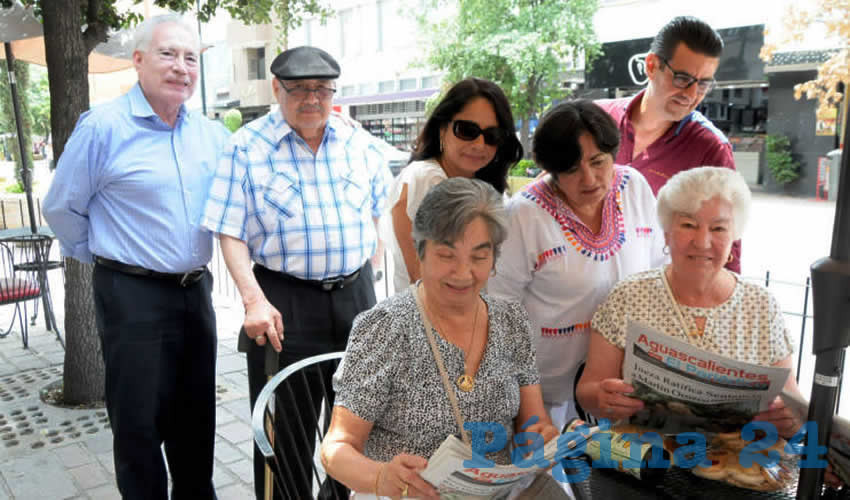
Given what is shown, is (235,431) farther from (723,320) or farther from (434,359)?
(723,320)

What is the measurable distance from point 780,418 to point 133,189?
2184 mm

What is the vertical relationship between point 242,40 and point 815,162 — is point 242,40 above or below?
above

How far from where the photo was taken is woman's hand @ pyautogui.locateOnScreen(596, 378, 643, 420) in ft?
5.37

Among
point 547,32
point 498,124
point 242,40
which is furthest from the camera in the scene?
point 242,40

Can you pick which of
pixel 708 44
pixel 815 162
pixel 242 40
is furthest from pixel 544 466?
pixel 242 40

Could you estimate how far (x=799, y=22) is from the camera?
6.90 meters

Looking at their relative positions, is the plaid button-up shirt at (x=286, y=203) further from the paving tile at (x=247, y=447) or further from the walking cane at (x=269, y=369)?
the paving tile at (x=247, y=447)

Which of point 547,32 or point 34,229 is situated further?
point 547,32

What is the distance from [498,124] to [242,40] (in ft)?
106

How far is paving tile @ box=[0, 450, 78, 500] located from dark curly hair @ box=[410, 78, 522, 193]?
2.48m

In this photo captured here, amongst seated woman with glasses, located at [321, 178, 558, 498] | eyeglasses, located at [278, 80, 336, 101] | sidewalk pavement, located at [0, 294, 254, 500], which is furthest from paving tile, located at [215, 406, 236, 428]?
seated woman with glasses, located at [321, 178, 558, 498]

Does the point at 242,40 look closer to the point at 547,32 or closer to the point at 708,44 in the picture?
the point at 547,32

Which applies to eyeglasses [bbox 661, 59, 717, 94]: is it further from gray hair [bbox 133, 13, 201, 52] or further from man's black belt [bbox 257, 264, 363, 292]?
gray hair [bbox 133, 13, 201, 52]

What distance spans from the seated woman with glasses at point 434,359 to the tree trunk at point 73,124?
304 centimetres
